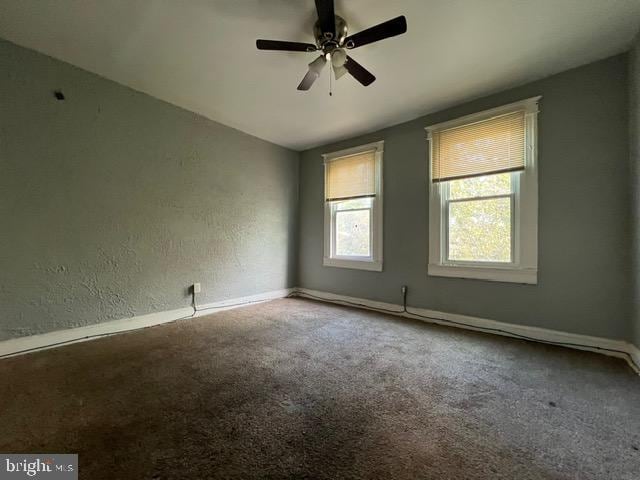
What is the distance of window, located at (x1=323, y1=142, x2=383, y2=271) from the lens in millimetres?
3588

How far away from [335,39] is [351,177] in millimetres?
2145

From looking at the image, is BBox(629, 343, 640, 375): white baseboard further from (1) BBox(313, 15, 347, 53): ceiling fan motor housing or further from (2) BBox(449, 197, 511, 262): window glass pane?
(1) BBox(313, 15, 347, 53): ceiling fan motor housing

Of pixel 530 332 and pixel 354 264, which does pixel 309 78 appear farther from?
pixel 530 332

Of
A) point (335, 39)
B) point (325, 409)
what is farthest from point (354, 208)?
point (325, 409)

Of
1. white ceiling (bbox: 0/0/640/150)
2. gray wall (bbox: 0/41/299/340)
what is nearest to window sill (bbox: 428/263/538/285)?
white ceiling (bbox: 0/0/640/150)

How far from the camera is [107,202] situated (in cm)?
259

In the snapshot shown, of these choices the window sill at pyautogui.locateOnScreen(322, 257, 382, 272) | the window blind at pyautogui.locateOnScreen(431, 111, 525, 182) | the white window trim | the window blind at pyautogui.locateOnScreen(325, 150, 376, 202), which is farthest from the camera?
the window blind at pyautogui.locateOnScreen(325, 150, 376, 202)

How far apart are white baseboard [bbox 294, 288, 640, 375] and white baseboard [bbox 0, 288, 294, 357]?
2.03 m

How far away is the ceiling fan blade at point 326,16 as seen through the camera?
5.07ft

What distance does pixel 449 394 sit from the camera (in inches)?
63.4

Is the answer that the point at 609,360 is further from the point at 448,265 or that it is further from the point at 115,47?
the point at 115,47

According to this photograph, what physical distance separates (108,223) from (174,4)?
6.49ft

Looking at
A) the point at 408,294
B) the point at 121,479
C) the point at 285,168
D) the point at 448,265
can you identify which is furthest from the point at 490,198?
the point at 121,479

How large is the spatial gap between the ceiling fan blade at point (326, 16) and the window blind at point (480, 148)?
188 centimetres
